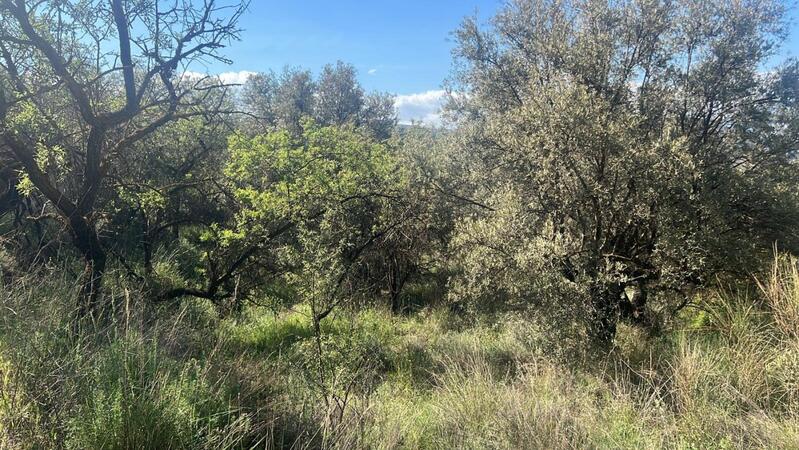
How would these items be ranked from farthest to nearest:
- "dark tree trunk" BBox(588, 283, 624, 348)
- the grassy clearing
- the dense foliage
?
1. "dark tree trunk" BBox(588, 283, 624, 348)
2. the dense foliage
3. the grassy clearing

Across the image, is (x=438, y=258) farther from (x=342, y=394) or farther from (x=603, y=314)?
(x=342, y=394)

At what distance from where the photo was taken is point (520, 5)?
10.9 metres

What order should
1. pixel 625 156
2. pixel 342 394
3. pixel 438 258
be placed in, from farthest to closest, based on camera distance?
pixel 438 258 → pixel 625 156 → pixel 342 394

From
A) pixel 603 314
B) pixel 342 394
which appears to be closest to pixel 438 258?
pixel 603 314

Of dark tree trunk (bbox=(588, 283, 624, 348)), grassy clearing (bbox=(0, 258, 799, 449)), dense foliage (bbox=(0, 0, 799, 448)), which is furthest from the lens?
dark tree trunk (bbox=(588, 283, 624, 348))

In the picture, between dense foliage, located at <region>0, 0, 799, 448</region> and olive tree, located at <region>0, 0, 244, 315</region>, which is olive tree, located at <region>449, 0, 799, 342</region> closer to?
dense foliage, located at <region>0, 0, 799, 448</region>

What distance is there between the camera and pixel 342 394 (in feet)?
14.0

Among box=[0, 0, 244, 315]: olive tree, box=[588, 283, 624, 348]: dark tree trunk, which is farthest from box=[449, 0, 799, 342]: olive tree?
box=[0, 0, 244, 315]: olive tree

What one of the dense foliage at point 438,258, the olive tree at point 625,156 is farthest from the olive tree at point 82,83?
the olive tree at point 625,156

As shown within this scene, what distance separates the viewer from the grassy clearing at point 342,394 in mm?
2490

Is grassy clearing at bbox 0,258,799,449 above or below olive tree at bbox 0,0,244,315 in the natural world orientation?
below

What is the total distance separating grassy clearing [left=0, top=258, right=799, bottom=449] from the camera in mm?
2490

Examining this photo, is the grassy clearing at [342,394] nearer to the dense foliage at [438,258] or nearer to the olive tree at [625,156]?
the dense foliage at [438,258]

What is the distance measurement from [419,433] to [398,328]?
16.3 ft
